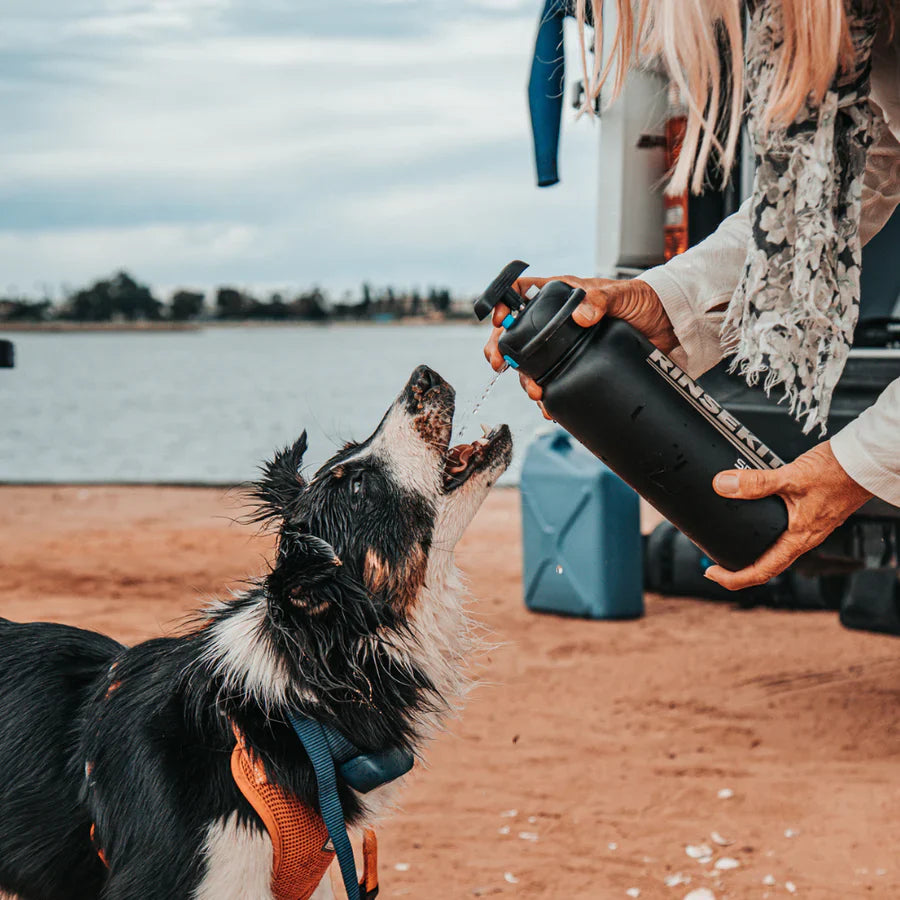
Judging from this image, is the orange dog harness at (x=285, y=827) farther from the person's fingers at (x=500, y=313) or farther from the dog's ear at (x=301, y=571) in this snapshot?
the person's fingers at (x=500, y=313)

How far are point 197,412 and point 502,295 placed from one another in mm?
17764

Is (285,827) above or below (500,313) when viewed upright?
below

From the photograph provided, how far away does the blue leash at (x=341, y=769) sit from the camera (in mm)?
2395

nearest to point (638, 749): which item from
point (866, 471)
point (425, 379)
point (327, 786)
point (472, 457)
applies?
point (472, 457)

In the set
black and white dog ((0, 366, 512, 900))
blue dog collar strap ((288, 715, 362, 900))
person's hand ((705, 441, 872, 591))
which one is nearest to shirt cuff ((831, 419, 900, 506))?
person's hand ((705, 441, 872, 591))

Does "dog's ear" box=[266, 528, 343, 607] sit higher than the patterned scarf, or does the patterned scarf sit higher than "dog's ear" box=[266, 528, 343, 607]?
the patterned scarf

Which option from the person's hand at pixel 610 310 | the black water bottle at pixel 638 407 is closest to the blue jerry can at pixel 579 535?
the person's hand at pixel 610 310

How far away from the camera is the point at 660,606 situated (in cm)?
672

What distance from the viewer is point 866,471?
6.93 feet

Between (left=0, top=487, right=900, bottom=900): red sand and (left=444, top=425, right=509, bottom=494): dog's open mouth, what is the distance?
22.8 inches

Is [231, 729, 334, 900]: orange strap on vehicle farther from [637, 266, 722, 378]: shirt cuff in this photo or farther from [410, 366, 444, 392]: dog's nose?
[637, 266, 722, 378]: shirt cuff

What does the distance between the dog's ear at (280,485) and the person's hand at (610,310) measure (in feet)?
2.23

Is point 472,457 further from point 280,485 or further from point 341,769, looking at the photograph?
point 341,769

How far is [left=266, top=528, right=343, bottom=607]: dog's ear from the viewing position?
2377 millimetres
